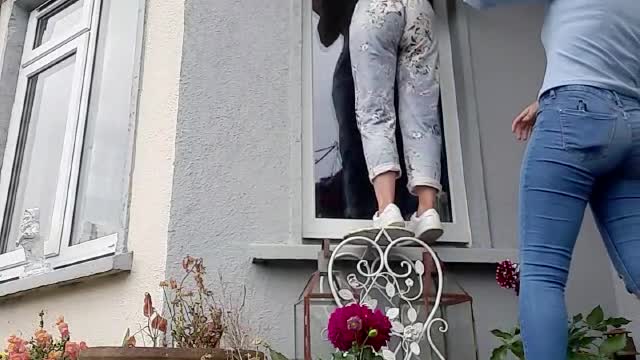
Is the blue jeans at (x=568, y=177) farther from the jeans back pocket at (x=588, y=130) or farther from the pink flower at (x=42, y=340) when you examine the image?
the pink flower at (x=42, y=340)

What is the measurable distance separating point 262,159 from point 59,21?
5.17 ft

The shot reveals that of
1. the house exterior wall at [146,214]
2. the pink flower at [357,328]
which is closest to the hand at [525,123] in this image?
the pink flower at [357,328]

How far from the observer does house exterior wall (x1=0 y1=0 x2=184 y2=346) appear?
214 cm

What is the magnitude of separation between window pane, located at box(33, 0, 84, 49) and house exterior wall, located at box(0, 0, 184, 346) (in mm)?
807

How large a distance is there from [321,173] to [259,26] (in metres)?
0.55

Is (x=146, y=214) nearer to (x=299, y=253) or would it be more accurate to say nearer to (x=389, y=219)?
(x=299, y=253)

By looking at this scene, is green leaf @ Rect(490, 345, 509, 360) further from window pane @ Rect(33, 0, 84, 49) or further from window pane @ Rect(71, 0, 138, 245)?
window pane @ Rect(33, 0, 84, 49)

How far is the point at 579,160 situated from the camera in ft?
4.63

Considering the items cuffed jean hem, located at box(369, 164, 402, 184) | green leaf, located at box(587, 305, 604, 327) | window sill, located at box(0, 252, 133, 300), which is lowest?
green leaf, located at box(587, 305, 604, 327)

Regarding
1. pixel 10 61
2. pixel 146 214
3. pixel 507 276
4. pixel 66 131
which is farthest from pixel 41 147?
pixel 507 276

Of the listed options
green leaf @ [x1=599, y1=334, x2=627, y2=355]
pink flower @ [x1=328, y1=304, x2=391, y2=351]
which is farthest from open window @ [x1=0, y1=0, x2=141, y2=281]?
green leaf @ [x1=599, y1=334, x2=627, y2=355]

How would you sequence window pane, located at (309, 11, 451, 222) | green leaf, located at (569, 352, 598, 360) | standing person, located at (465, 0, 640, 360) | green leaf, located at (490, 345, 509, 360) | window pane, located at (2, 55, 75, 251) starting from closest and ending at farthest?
standing person, located at (465, 0, 640, 360) < green leaf, located at (569, 352, 598, 360) < green leaf, located at (490, 345, 509, 360) < window pane, located at (309, 11, 451, 222) < window pane, located at (2, 55, 75, 251)

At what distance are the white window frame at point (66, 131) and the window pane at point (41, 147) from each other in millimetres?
27

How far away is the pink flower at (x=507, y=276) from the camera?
2.10 metres
